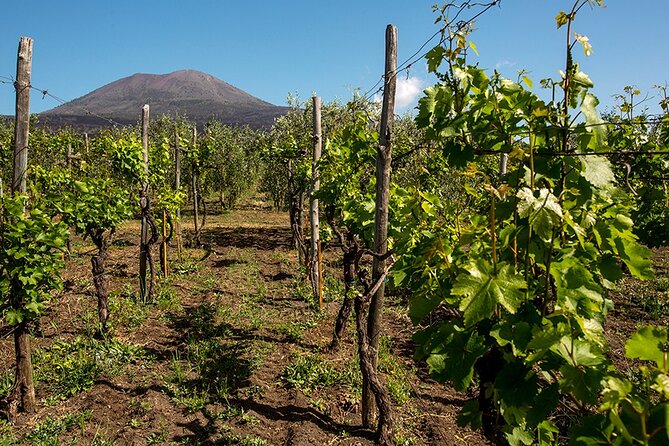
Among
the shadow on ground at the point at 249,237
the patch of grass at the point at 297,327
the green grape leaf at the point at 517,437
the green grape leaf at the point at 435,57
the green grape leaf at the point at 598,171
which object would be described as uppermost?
the green grape leaf at the point at 435,57

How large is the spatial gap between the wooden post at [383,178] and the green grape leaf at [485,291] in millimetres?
2172

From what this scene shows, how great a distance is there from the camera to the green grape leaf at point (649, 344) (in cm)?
104

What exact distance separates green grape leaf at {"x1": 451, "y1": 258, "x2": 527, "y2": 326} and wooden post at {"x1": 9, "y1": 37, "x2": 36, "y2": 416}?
15.4ft

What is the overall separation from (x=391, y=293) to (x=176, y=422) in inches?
219

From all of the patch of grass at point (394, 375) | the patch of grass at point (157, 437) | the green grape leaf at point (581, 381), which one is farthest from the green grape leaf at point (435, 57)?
the patch of grass at point (157, 437)

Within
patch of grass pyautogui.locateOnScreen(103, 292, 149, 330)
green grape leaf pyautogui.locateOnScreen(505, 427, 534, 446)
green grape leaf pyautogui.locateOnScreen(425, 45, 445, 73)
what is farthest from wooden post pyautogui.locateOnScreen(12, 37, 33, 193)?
green grape leaf pyautogui.locateOnScreen(505, 427, 534, 446)

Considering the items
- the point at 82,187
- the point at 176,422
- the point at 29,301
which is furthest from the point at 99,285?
the point at 176,422

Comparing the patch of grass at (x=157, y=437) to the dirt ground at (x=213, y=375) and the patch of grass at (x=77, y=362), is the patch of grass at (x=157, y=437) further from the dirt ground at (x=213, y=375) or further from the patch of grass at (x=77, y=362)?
the patch of grass at (x=77, y=362)

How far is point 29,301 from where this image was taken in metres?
4.33

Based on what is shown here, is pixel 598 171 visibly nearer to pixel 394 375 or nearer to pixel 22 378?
pixel 394 375

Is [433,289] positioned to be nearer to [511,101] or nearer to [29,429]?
[511,101]

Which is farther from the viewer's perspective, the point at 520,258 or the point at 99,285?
the point at 99,285

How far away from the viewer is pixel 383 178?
150 inches

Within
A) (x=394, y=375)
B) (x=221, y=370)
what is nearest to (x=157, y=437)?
(x=221, y=370)
